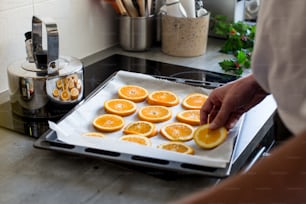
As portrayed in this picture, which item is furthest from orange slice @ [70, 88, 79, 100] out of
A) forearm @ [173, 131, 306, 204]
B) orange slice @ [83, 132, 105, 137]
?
forearm @ [173, 131, 306, 204]

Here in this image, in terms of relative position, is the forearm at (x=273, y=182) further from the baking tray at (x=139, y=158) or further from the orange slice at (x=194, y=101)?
the orange slice at (x=194, y=101)

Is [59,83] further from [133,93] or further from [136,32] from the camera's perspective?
[136,32]

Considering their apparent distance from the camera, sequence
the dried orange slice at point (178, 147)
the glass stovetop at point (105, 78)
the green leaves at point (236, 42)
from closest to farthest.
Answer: the dried orange slice at point (178, 147)
the glass stovetop at point (105, 78)
the green leaves at point (236, 42)

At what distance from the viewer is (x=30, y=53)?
990 millimetres

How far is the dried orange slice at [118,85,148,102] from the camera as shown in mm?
1036

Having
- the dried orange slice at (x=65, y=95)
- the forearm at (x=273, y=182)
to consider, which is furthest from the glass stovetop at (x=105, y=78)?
the forearm at (x=273, y=182)

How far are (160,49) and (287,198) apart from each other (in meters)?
0.98

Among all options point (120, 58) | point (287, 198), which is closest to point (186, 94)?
point (120, 58)

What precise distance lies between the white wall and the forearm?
76cm

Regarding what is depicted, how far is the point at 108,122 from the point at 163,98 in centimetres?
15

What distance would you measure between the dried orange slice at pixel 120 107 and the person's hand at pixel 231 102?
0.49 feet

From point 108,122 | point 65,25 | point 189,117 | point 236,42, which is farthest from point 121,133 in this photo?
point 236,42

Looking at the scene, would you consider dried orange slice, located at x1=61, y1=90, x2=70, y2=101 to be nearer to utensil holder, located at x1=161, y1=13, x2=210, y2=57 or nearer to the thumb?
the thumb

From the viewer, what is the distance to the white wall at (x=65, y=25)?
3.52 ft
